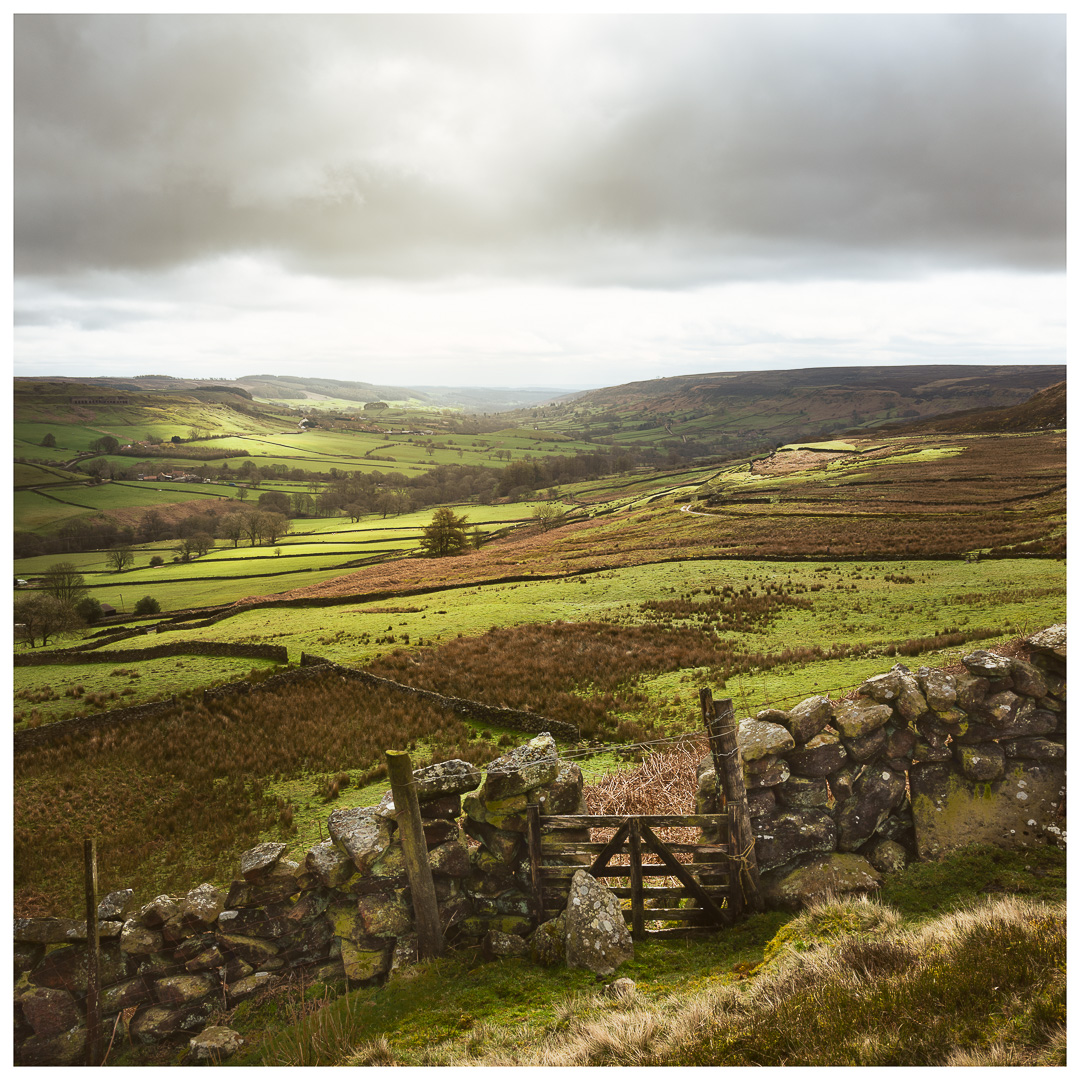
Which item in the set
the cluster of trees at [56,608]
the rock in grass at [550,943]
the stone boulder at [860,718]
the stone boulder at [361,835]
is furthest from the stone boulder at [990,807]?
the cluster of trees at [56,608]

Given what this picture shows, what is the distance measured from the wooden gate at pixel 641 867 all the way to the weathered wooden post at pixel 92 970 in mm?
6085

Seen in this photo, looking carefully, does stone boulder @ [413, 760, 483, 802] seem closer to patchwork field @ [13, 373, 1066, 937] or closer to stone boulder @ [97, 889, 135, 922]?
patchwork field @ [13, 373, 1066, 937]

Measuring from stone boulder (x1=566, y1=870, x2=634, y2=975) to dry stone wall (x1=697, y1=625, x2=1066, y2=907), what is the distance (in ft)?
7.41

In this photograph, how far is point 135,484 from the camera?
6275cm

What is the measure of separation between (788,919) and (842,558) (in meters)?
31.6

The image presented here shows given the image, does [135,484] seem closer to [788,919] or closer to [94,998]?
[94,998]

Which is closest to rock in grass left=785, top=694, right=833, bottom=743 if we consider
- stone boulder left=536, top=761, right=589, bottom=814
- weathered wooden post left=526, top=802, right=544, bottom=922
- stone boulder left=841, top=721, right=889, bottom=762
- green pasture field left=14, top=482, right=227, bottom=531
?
stone boulder left=841, top=721, right=889, bottom=762

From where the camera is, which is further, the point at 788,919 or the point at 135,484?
the point at 135,484

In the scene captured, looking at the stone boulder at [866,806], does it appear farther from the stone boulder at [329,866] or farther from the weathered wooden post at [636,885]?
the stone boulder at [329,866]

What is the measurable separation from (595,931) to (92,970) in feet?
22.8

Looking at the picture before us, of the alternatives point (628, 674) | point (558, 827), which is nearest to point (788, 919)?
point (558, 827)

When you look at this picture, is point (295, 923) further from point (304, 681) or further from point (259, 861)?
point (304, 681)

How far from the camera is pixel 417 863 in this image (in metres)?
7.60

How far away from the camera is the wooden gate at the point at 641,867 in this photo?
24.7 feet
